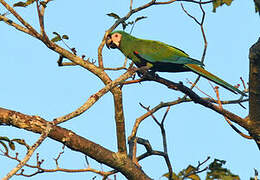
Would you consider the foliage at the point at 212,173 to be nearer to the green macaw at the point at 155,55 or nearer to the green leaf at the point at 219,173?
the green leaf at the point at 219,173

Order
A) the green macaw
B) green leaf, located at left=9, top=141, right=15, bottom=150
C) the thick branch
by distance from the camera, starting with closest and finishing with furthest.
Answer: the thick branch, green leaf, located at left=9, top=141, right=15, bottom=150, the green macaw

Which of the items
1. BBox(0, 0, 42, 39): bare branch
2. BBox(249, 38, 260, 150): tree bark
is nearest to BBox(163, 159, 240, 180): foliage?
BBox(249, 38, 260, 150): tree bark

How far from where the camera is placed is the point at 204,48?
5.14 m

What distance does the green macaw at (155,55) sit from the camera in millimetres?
5621

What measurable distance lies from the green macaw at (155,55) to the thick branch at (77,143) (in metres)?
1.76

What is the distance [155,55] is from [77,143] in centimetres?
234

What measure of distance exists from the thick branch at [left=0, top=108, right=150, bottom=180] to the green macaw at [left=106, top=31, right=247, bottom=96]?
1.76 meters

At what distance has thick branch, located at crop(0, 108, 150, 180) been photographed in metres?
3.96

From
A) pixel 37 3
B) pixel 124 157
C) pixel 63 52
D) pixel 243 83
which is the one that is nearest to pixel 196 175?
pixel 124 157

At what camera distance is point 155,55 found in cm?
599

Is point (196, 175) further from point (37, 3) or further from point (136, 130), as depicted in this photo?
point (37, 3)

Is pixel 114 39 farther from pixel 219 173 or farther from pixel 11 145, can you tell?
pixel 219 173

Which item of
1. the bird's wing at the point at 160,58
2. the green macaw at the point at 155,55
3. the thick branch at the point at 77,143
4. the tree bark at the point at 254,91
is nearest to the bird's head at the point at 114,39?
the green macaw at the point at 155,55

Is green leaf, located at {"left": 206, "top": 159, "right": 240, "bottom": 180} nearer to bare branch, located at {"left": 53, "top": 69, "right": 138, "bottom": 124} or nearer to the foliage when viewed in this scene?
the foliage
